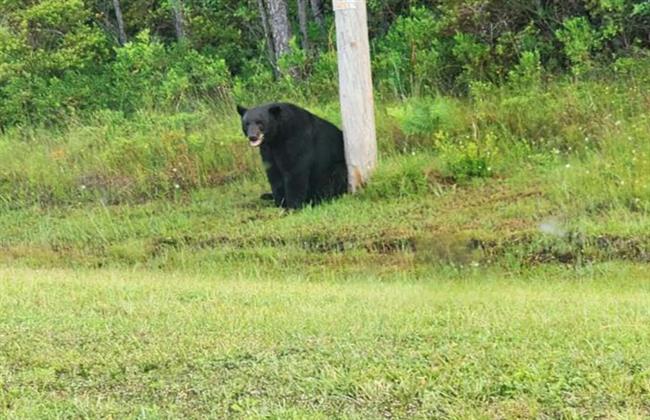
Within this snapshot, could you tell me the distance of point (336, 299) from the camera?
5.73 m

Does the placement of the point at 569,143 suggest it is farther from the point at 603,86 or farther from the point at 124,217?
the point at 124,217

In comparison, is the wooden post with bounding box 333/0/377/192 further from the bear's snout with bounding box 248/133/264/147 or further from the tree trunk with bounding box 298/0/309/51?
the tree trunk with bounding box 298/0/309/51

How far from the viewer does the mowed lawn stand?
3.43 m

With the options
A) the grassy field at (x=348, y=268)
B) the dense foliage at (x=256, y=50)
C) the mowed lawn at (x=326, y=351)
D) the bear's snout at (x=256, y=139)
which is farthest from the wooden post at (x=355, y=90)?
the mowed lawn at (x=326, y=351)

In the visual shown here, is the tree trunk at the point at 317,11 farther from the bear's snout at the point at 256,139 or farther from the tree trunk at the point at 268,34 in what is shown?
the bear's snout at the point at 256,139

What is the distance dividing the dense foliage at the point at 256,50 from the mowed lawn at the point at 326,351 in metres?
6.48

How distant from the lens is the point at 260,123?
30.3 ft

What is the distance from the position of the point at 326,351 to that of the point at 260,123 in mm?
5396

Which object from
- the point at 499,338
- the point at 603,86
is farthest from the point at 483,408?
the point at 603,86

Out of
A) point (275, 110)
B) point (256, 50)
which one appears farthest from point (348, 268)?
point (256, 50)

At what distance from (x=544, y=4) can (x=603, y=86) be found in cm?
265

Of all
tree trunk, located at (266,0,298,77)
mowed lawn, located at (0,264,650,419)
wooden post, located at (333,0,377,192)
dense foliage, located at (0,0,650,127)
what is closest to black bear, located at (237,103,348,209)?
wooden post, located at (333,0,377,192)

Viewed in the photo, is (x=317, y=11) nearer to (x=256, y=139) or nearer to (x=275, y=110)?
(x=275, y=110)

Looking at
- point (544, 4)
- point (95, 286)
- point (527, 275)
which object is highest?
point (544, 4)
